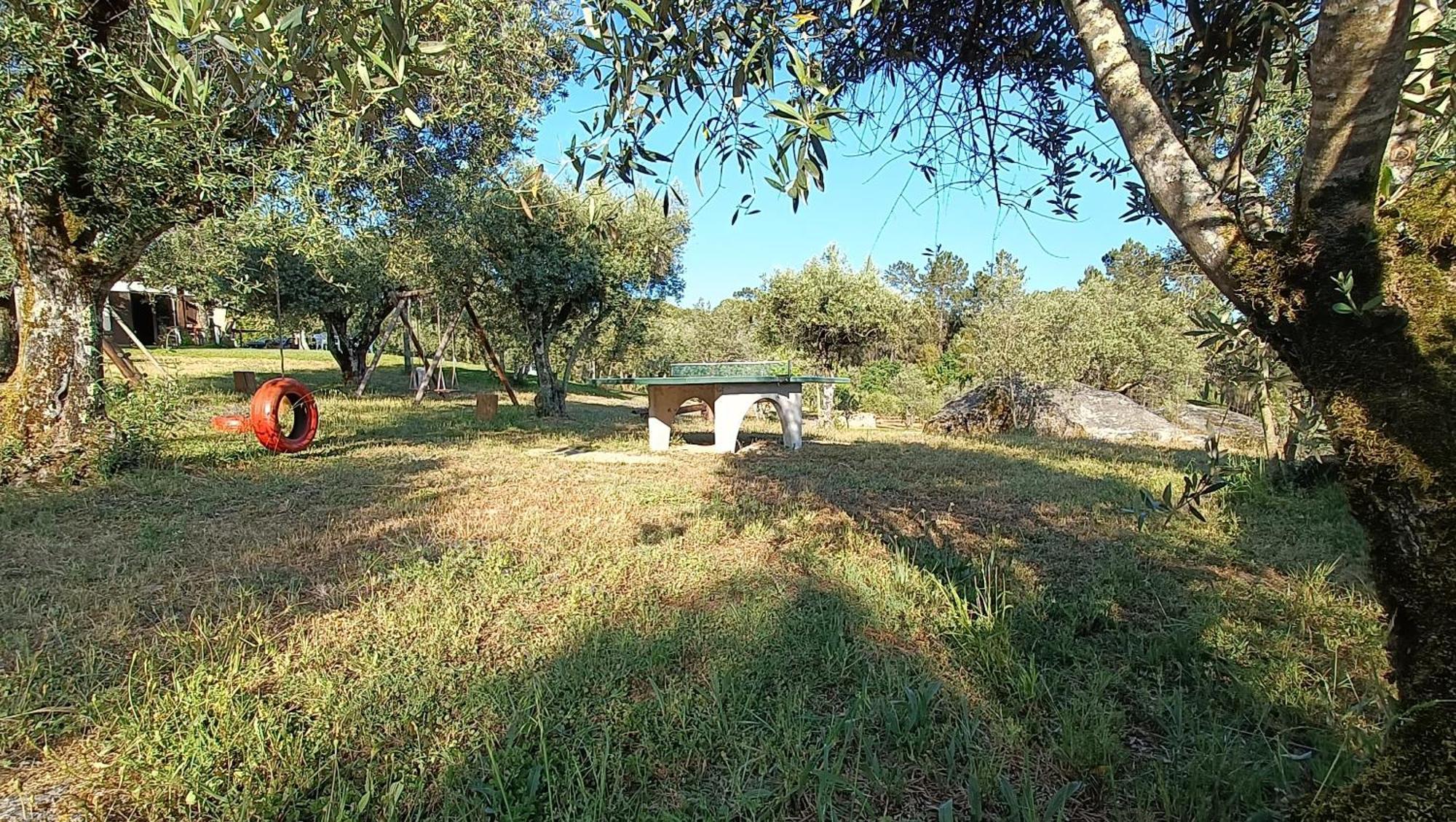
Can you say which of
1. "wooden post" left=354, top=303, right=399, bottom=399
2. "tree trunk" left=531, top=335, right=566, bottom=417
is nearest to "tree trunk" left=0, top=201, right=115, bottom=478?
"tree trunk" left=531, top=335, right=566, bottom=417

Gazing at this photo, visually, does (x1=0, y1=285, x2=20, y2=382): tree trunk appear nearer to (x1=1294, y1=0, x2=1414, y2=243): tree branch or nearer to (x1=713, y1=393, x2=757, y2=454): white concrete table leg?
(x1=713, y1=393, x2=757, y2=454): white concrete table leg

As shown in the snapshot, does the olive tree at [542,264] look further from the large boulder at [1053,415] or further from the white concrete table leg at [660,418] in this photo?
the large boulder at [1053,415]

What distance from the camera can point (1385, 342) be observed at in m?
1.19

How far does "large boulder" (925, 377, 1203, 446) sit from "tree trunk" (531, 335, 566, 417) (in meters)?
8.64

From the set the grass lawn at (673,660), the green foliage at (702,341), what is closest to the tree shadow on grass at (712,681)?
the grass lawn at (673,660)

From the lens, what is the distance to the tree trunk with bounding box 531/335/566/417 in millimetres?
14227

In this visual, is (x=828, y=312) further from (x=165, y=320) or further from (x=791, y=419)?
(x=165, y=320)

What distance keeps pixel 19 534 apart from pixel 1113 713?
6.17 metres

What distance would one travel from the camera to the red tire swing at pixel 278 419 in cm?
692

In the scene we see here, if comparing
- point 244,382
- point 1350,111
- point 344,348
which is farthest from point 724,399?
point 344,348

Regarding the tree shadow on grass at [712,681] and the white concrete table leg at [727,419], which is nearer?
the tree shadow on grass at [712,681]

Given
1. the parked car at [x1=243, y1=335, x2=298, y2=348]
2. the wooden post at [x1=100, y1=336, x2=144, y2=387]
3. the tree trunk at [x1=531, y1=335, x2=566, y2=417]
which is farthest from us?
the parked car at [x1=243, y1=335, x2=298, y2=348]

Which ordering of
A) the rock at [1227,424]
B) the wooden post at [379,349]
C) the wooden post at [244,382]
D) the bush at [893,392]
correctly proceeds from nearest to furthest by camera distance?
the rock at [1227,424] < the wooden post at [244,382] < the wooden post at [379,349] < the bush at [893,392]

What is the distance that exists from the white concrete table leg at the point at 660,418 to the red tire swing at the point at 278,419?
4308mm
